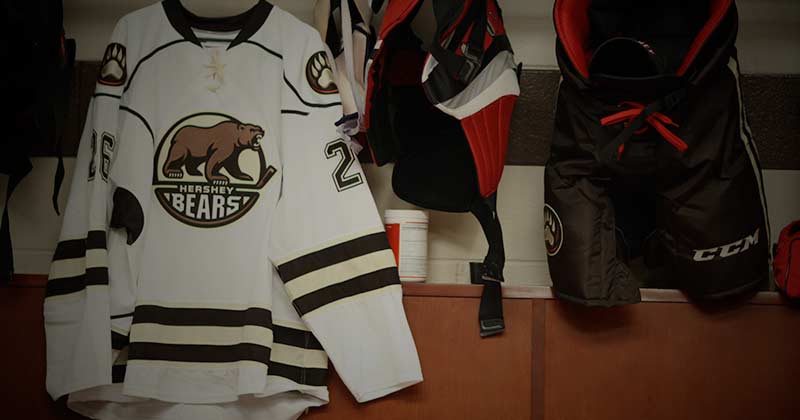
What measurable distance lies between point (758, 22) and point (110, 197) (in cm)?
167

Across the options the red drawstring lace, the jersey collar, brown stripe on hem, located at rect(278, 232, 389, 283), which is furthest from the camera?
the jersey collar

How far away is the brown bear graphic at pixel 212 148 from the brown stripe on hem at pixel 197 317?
291 mm

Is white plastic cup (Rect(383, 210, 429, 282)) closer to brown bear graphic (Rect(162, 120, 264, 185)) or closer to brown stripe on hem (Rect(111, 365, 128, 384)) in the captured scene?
brown bear graphic (Rect(162, 120, 264, 185))

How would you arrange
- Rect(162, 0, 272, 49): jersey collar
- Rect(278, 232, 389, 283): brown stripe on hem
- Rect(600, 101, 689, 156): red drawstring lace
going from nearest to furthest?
Rect(600, 101, 689, 156): red drawstring lace
Rect(278, 232, 389, 283): brown stripe on hem
Rect(162, 0, 272, 49): jersey collar

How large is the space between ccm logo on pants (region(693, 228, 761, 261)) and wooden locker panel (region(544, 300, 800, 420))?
0.12 m

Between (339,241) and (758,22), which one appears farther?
(758,22)

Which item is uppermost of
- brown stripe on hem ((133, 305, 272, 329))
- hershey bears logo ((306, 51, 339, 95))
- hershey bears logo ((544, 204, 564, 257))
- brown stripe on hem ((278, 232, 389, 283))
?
hershey bears logo ((306, 51, 339, 95))

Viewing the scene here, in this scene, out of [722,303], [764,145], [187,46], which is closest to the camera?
[722,303]

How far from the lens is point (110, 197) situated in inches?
61.1

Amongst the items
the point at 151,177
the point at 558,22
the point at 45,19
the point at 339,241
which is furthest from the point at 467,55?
the point at 45,19

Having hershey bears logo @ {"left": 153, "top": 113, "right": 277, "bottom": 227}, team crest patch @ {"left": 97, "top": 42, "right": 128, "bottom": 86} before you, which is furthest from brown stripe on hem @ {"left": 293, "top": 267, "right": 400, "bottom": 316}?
team crest patch @ {"left": 97, "top": 42, "right": 128, "bottom": 86}

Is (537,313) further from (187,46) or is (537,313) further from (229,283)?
(187,46)

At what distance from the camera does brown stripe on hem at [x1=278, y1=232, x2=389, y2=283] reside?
151 centimetres

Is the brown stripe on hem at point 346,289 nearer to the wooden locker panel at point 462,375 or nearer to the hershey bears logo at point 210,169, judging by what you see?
the wooden locker panel at point 462,375
